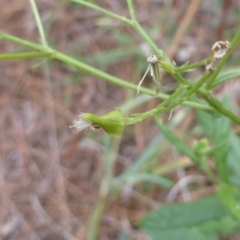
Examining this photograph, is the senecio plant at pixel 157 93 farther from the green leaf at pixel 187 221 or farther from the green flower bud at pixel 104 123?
the green leaf at pixel 187 221

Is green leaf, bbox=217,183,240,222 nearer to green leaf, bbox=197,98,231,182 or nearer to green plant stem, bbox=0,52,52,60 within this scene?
green leaf, bbox=197,98,231,182

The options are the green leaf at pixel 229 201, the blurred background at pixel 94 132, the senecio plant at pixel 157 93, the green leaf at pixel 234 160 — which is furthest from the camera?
the blurred background at pixel 94 132

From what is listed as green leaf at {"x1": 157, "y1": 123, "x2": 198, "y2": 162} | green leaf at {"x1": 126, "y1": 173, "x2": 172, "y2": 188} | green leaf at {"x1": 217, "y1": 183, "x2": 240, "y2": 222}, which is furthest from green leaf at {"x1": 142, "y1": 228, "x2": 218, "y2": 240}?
green leaf at {"x1": 126, "y1": 173, "x2": 172, "y2": 188}

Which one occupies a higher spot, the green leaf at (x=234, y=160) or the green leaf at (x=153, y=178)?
the green leaf at (x=153, y=178)

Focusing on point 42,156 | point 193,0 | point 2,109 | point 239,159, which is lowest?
point 239,159

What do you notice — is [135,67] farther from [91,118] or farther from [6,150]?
[91,118]

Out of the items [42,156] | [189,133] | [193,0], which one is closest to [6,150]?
[42,156]

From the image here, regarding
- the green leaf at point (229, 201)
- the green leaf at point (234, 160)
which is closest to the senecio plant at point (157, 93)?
the green leaf at point (229, 201)

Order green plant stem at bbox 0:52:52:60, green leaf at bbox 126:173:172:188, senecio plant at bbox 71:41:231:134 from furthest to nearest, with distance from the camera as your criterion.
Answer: green leaf at bbox 126:173:172:188, green plant stem at bbox 0:52:52:60, senecio plant at bbox 71:41:231:134
